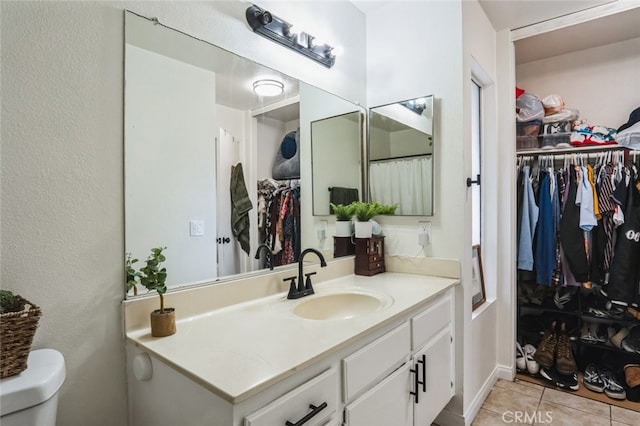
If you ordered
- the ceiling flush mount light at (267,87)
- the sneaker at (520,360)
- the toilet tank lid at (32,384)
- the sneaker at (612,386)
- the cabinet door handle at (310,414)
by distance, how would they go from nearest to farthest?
the toilet tank lid at (32,384) → the cabinet door handle at (310,414) → the ceiling flush mount light at (267,87) → the sneaker at (612,386) → the sneaker at (520,360)

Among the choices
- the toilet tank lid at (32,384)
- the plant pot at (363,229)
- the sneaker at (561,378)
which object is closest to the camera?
the toilet tank lid at (32,384)

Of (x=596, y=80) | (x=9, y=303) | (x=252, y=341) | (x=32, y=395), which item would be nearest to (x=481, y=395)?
(x=252, y=341)

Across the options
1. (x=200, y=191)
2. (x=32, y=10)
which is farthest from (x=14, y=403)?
(x=32, y=10)

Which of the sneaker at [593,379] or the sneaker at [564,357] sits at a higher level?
the sneaker at [564,357]

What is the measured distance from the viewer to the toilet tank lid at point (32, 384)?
73 centimetres

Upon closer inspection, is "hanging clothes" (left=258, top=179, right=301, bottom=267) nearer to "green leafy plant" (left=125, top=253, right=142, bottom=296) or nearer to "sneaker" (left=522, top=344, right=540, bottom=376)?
"green leafy plant" (left=125, top=253, right=142, bottom=296)

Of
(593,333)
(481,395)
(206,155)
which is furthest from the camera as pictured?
(593,333)

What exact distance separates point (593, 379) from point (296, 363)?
2548mm

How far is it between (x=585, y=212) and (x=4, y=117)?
3057mm

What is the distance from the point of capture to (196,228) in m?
1.33

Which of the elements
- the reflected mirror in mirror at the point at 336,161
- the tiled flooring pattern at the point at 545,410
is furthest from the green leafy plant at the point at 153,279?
the tiled flooring pattern at the point at 545,410

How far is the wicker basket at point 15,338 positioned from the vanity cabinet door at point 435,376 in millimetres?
1317

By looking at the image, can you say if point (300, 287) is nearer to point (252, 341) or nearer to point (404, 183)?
point (252, 341)

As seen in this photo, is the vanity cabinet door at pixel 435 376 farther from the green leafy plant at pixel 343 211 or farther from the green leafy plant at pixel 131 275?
the green leafy plant at pixel 131 275
